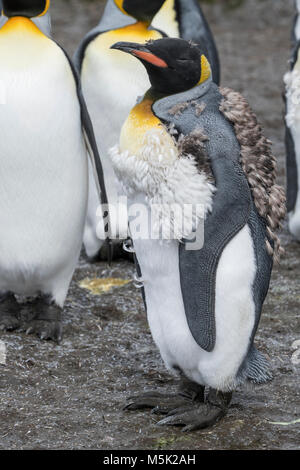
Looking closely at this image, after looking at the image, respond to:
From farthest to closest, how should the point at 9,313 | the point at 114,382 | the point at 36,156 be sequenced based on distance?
1. the point at 9,313
2. the point at 36,156
3. the point at 114,382

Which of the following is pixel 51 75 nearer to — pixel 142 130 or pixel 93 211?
pixel 142 130

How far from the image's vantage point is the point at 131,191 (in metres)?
2.55

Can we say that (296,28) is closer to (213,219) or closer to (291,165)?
(291,165)

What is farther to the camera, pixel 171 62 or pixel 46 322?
pixel 46 322

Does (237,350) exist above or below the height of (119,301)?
above

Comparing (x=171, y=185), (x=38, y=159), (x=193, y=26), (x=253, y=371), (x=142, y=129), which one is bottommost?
(x=253, y=371)

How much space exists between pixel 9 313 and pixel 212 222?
134cm

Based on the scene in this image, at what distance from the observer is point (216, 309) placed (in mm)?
2492

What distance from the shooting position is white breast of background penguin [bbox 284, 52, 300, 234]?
13.9 ft

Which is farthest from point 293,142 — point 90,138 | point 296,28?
point 90,138

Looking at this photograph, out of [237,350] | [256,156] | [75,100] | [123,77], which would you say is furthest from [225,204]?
[123,77]

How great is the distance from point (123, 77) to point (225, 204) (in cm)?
177

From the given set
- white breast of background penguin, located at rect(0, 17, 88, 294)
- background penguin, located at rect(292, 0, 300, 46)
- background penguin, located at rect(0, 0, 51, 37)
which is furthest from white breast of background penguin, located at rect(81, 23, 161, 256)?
background penguin, located at rect(292, 0, 300, 46)

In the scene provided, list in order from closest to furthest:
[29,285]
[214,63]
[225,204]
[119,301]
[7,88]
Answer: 1. [225,204]
2. [7,88]
3. [29,285]
4. [119,301]
5. [214,63]
